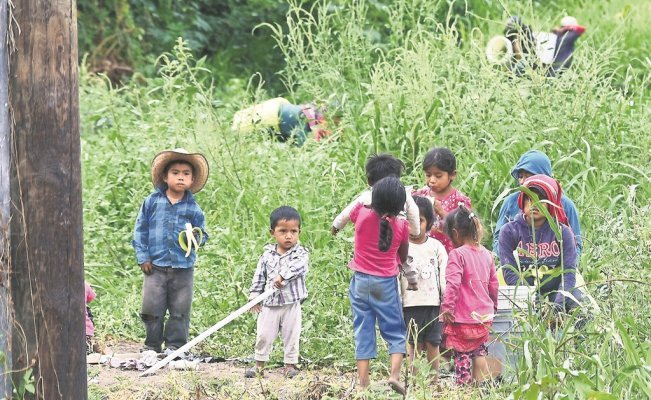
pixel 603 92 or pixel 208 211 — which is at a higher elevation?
pixel 603 92

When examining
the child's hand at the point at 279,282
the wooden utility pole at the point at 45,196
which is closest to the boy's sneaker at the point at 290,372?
the child's hand at the point at 279,282

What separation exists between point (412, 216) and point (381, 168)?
41 cm

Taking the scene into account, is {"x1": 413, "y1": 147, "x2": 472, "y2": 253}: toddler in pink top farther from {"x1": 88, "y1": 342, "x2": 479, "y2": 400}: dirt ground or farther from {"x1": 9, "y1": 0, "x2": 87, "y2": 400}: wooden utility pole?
{"x1": 9, "y1": 0, "x2": 87, "y2": 400}: wooden utility pole

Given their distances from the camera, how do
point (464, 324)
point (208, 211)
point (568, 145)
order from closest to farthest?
point (464, 324) → point (568, 145) → point (208, 211)

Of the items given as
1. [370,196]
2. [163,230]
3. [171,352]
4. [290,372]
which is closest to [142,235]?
[163,230]

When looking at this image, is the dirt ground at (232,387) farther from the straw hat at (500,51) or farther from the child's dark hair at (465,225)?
the straw hat at (500,51)

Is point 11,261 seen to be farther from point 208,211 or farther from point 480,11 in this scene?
point 480,11

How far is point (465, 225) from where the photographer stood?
22.8 ft

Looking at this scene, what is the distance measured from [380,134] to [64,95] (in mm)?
4622

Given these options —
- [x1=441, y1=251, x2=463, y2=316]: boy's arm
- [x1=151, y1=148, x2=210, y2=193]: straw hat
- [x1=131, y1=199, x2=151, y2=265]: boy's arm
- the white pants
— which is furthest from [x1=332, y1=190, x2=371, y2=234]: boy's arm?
[x1=131, y1=199, x2=151, y2=265]: boy's arm

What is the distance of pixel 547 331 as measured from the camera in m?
5.43

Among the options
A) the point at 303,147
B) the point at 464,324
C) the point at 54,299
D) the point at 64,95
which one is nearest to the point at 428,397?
the point at 464,324

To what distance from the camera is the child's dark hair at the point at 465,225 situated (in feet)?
22.8

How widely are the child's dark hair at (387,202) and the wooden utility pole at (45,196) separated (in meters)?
1.77
